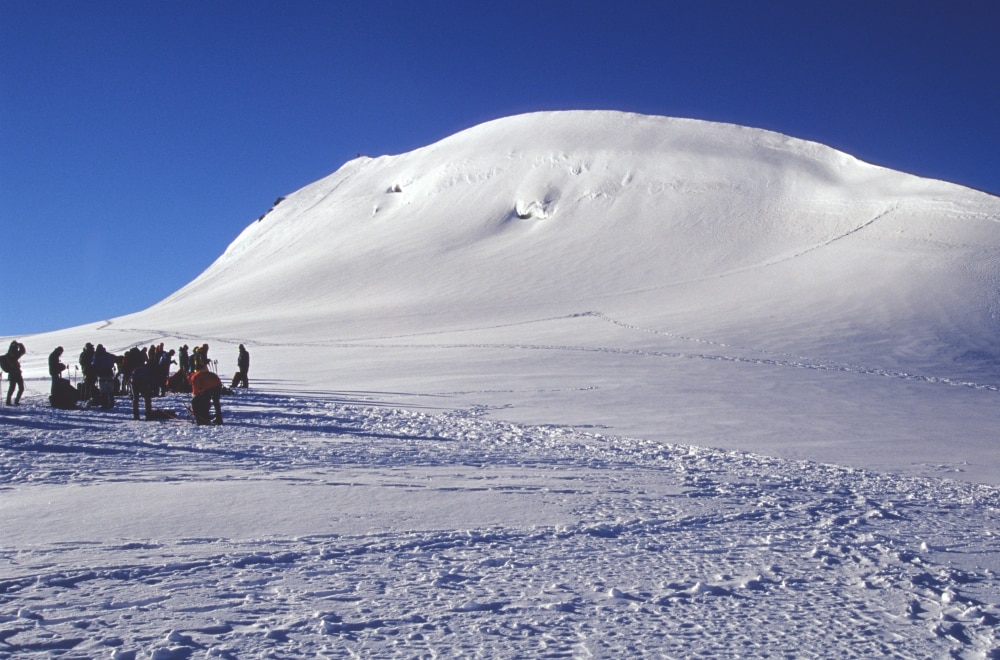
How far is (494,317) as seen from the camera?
42469 mm

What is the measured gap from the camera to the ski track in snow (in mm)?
4340

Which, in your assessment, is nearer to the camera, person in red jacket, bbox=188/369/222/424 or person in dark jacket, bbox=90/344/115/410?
person in red jacket, bbox=188/369/222/424

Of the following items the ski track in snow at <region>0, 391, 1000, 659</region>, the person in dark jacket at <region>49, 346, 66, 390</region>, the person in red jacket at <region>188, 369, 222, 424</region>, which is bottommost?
the ski track in snow at <region>0, 391, 1000, 659</region>

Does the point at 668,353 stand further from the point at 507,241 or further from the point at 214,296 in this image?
the point at 214,296

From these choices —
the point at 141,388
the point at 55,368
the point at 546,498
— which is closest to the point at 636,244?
the point at 55,368

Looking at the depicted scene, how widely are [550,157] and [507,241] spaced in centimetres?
1837

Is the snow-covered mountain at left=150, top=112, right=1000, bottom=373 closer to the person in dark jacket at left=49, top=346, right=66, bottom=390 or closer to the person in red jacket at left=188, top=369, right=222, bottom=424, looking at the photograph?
the person in red jacket at left=188, top=369, right=222, bottom=424

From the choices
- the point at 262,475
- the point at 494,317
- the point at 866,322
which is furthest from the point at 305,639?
the point at 494,317

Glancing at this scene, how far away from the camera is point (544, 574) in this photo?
214 inches

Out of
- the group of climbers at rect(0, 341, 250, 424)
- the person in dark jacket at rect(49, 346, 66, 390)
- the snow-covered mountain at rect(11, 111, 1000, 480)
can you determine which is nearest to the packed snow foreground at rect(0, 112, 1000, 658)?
the snow-covered mountain at rect(11, 111, 1000, 480)

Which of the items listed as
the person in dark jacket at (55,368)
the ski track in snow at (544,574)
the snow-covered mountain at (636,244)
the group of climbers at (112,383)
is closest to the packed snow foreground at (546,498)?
the ski track in snow at (544,574)

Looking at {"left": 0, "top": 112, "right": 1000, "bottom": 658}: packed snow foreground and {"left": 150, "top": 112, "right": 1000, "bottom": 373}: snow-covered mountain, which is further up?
{"left": 150, "top": 112, "right": 1000, "bottom": 373}: snow-covered mountain

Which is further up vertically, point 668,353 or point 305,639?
point 668,353

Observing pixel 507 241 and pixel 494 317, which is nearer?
pixel 494 317
